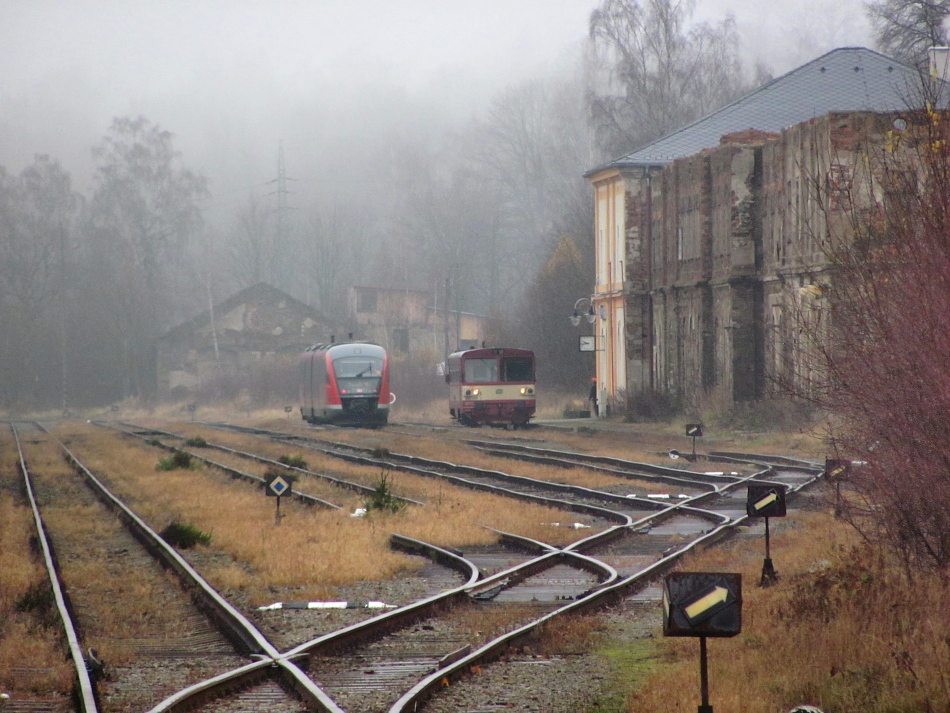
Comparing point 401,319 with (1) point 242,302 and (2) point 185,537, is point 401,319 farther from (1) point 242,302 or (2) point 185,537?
(2) point 185,537

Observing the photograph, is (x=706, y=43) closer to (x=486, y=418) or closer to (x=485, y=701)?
(x=486, y=418)

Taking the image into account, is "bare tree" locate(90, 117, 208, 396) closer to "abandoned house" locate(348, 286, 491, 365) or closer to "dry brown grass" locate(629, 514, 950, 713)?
"abandoned house" locate(348, 286, 491, 365)

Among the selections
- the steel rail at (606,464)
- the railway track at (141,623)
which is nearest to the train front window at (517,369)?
the steel rail at (606,464)

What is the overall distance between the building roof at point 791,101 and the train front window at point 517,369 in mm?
7864

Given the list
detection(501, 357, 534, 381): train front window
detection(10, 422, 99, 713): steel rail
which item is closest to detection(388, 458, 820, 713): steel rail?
detection(10, 422, 99, 713): steel rail

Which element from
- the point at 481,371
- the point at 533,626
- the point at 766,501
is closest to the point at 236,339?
the point at 481,371

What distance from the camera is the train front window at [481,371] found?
1651 inches

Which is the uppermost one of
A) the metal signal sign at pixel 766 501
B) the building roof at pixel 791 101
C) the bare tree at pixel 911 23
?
the bare tree at pixel 911 23

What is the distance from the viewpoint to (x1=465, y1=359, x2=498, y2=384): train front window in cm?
4194

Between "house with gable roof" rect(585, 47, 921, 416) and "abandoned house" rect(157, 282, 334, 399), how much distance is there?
29504 millimetres

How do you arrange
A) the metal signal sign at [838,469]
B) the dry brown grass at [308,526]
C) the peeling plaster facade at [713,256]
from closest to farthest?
the metal signal sign at [838,469] < the dry brown grass at [308,526] < the peeling plaster facade at [713,256]

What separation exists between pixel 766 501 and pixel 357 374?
1243 inches

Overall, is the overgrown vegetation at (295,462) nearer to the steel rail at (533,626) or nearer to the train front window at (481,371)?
the steel rail at (533,626)

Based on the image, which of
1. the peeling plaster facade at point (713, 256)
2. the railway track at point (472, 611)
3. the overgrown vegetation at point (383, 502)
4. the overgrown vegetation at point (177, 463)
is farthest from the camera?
the peeling plaster facade at point (713, 256)
